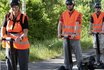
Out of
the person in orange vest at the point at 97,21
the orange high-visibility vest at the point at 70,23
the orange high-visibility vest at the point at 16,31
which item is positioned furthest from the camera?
the person in orange vest at the point at 97,21

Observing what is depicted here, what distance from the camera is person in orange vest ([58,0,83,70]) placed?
9.91 metres

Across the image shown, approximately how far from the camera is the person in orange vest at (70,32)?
9.91 meters

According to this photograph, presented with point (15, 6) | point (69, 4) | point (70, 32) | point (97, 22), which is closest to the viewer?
point (15, 6)

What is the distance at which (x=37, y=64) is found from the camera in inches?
532

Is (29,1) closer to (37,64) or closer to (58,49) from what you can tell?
(58,49)

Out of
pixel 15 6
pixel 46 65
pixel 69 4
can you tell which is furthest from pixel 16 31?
pixel 46 65

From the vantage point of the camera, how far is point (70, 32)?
33.2 feet

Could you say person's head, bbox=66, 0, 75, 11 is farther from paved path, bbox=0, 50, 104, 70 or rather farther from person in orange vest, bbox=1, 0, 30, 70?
paved path, bbox=0, 50, 104, 70

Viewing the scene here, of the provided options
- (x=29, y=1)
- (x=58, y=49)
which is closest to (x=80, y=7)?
(x=29, y=1)

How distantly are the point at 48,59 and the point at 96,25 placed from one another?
2878 mm

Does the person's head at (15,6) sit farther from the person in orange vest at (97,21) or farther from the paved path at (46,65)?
the person in orange vest at (97,21)

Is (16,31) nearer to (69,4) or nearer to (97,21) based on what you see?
(69,4)

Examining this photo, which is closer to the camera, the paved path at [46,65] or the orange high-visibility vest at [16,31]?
the orange high-visibility vest at [16,31]

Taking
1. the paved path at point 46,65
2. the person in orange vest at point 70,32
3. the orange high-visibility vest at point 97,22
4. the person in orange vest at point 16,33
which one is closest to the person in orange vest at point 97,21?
the orange high-visibility vest at point 97,22
